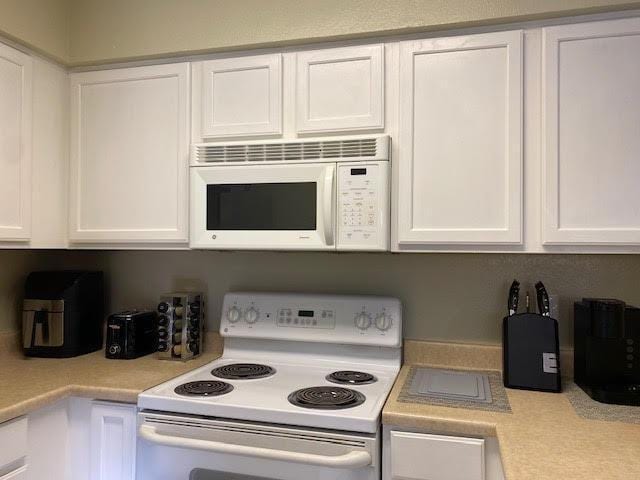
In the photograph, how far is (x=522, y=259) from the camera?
72.8 inches

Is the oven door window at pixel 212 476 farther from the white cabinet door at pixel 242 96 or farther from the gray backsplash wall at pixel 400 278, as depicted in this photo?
the white cabinet door at pixel 242 96

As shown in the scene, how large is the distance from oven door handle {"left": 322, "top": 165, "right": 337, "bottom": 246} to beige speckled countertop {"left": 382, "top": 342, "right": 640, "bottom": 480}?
549mm

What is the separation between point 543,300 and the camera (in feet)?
5.44

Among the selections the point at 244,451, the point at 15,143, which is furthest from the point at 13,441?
the point at 15,143

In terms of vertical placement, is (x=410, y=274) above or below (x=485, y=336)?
above

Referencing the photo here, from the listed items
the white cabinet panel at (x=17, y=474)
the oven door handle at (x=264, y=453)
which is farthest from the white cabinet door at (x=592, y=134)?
the white cabinet panel at (x=17, y=474)

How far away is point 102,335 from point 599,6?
90.2 inches

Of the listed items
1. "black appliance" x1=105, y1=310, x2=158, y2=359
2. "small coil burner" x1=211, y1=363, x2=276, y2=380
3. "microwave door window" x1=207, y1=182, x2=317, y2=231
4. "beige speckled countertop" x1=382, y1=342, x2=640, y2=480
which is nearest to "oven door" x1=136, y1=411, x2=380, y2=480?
"beige speckled countertop" x1=382, y1=342, x2=640, y2=480

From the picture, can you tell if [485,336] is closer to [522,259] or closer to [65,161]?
[522,259]

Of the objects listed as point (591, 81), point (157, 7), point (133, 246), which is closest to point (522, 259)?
point (591, 81)

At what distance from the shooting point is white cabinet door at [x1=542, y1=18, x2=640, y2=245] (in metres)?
1.47

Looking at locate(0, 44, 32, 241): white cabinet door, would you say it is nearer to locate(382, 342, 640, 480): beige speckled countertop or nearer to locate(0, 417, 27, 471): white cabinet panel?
locate(0, 417, 27, 471): white cabinet panel

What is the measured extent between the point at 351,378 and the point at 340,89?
102cm

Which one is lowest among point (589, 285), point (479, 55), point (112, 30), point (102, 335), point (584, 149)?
point (102, 335)
